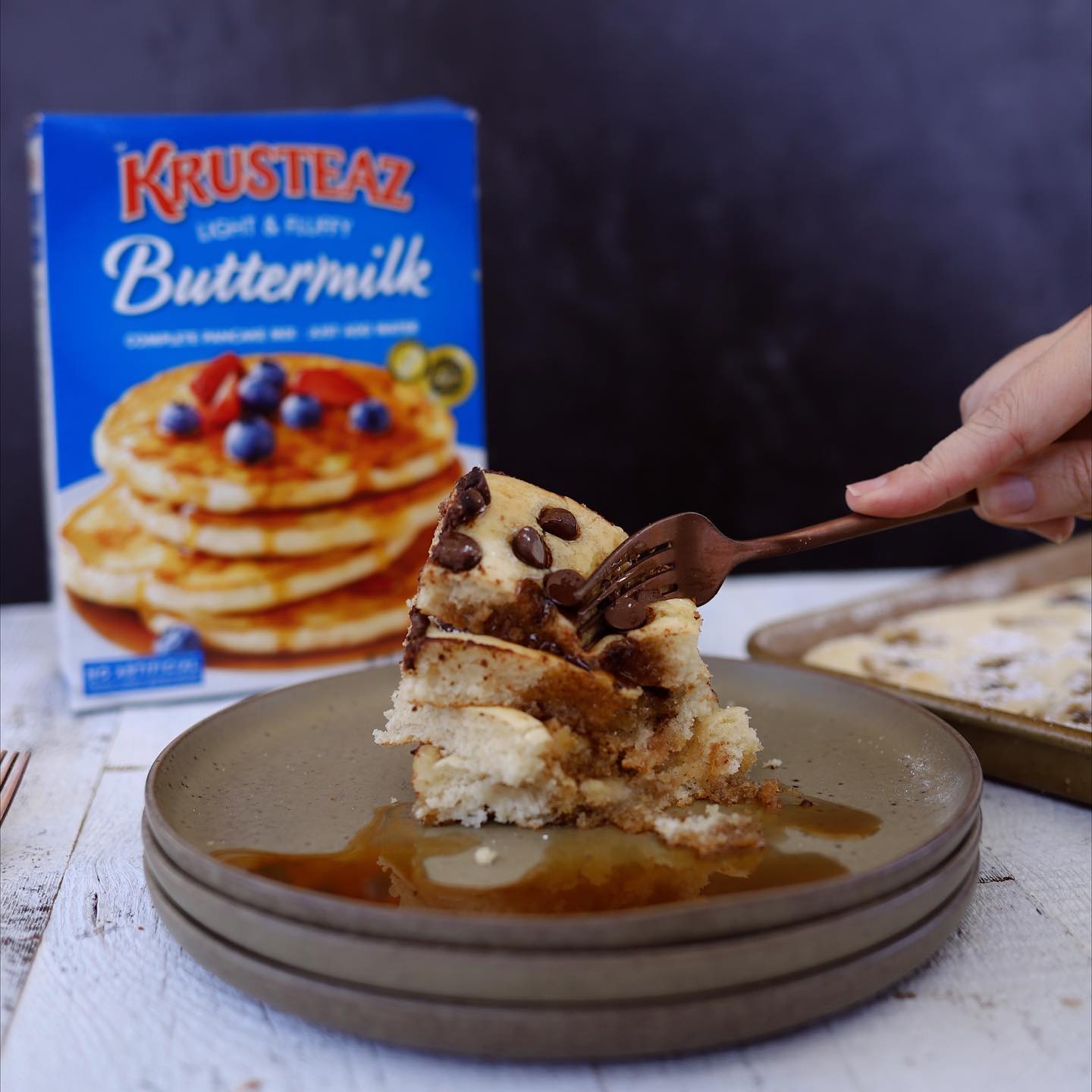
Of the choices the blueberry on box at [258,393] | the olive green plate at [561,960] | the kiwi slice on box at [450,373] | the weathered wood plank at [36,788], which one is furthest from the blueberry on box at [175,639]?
the olive green plate at [561,960]

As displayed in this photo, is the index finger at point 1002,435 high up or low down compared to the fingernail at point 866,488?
up

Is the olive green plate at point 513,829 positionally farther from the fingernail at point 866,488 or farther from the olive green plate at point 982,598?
the fingernail at point 866,488

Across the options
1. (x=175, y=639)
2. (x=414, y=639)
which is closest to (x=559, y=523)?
(x=414, y=639)

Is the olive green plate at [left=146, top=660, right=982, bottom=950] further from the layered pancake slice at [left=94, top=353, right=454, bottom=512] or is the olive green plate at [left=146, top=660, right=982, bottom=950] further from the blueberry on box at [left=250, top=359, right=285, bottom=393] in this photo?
the blueberry on box at [left=250, top=359, right=285, bottom=393]

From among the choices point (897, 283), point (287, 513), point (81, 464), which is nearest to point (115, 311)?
point (81, 464)

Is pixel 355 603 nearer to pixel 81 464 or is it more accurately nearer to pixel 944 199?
pixel 81 464

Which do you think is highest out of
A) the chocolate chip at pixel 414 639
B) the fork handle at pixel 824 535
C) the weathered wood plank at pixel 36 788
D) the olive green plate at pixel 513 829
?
the fork handle at pixel 824 535

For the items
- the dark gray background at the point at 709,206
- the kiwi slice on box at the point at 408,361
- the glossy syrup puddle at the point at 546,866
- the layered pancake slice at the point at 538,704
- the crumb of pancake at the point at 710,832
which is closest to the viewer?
the glossy syrup puddle at the point at 546,866
